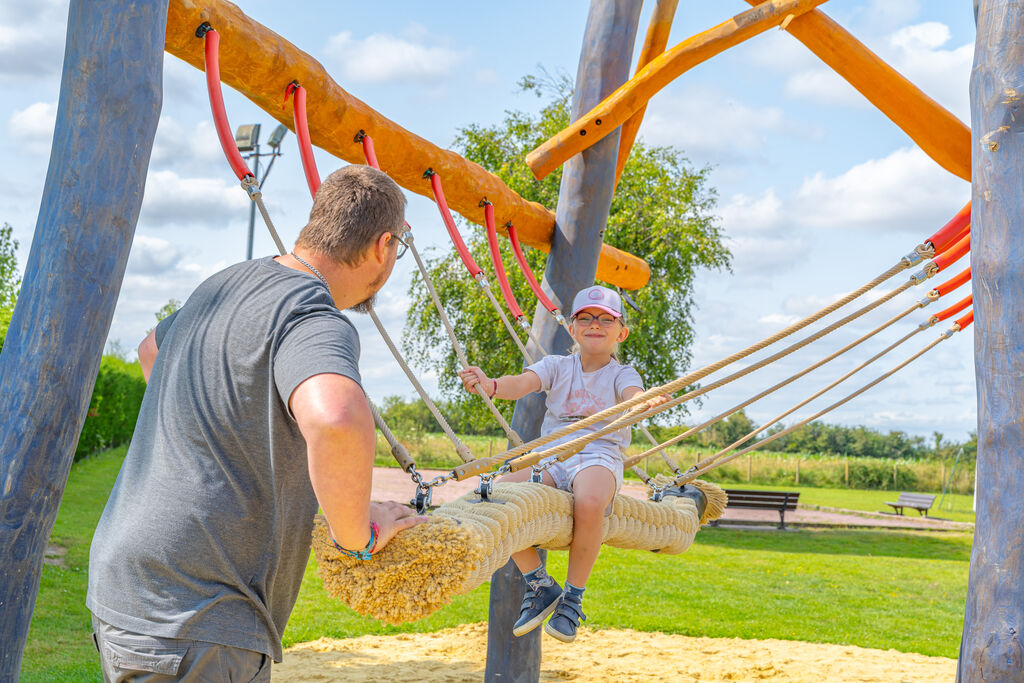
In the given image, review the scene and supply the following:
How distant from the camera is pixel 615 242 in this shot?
47.6 ft

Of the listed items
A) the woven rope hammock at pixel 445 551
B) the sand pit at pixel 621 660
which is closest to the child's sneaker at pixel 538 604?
the woven rope hammock at pixel 445 551

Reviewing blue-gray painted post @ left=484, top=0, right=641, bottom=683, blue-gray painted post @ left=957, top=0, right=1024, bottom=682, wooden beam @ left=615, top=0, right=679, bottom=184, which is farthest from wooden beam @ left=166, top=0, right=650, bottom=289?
blue-gray painted post @ left=957, top=0, right=1024, bottom=682

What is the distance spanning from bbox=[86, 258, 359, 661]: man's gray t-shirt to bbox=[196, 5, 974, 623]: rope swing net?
11.1 inches

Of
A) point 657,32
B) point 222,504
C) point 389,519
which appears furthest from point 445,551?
point 657,32

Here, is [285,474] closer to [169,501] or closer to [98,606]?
[169,501]

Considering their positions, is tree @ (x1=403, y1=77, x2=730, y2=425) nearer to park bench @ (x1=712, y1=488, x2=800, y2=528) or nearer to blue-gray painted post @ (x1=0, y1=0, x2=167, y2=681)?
park bench @ (x1=712, y1=488, x2=800, y2=528)

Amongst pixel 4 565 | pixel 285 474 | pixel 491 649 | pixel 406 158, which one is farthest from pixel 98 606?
pixel 491 649

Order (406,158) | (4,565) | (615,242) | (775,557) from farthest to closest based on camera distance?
1. (615,242)
2. (775,557)
3. (406,158)
4. (4,565)

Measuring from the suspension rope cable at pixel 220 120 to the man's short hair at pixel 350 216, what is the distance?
4.21 feet

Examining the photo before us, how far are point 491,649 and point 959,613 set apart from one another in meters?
6.91

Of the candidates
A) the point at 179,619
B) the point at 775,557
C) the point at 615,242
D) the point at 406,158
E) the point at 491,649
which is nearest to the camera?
the point at 179,619

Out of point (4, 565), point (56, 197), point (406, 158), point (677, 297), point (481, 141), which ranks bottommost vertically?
point (4, 565)

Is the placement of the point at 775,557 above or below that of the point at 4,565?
below

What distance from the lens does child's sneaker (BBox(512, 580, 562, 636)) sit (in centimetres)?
325
